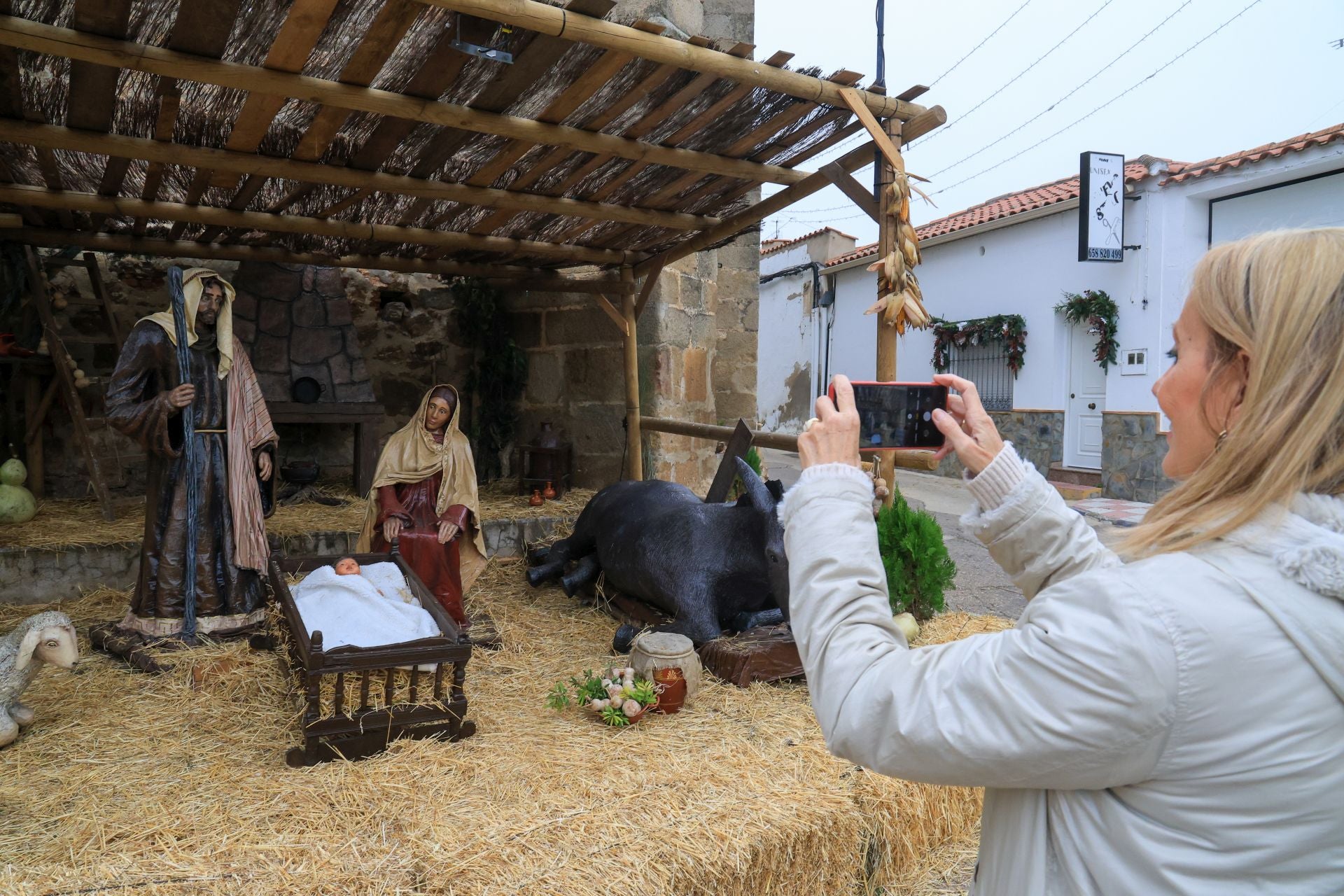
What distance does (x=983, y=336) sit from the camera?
49.0 feet

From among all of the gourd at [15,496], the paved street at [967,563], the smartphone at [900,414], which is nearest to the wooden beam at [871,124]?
the paved street at [967,563]

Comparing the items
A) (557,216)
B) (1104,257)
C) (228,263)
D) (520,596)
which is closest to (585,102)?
(557,216)

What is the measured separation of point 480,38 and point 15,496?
4902 mm

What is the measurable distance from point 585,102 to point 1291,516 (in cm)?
327

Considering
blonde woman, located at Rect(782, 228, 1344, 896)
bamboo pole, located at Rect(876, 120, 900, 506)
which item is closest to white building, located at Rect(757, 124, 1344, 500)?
bamboo pole, located at Rect(876, 120, 900, 506)

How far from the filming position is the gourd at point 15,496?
5621mm

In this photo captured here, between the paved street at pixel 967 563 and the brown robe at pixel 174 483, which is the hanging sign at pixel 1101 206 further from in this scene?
the brown robe at pixel 174 483

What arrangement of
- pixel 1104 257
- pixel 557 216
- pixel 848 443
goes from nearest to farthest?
pixel 848 443 < pixel 557 216 < pixel 1104 257

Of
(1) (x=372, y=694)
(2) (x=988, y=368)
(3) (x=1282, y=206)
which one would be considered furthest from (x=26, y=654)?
(2) (x=988, y=368)

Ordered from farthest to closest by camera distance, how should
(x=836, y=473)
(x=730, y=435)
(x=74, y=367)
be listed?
(x=74, y=367) → (x=730, y=435) → (x=836, y=473)

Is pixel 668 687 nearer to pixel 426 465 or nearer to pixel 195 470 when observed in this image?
pixel 426 465

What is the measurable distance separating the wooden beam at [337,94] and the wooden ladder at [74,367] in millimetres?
3512

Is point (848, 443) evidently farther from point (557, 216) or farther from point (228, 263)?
point (228, 263)

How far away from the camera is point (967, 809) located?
3.35 meters
